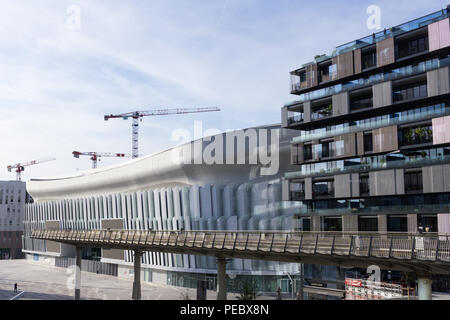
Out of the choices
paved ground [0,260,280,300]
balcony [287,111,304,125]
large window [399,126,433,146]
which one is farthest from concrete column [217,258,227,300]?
balcony [287,111,304,125]

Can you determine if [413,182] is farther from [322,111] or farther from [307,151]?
[307,151]

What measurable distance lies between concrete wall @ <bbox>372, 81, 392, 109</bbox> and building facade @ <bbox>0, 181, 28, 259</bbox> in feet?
516

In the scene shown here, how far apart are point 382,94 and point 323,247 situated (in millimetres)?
25938

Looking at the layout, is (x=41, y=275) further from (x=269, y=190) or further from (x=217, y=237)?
(x=217, y=237)

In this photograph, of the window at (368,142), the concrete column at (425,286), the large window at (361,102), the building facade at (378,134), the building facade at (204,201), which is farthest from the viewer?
the building facade at (204,201)

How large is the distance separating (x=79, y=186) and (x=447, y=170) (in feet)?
307

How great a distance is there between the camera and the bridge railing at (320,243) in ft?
102

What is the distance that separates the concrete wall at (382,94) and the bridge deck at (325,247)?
1836 centimetres

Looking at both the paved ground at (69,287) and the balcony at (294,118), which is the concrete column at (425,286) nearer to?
the balcony at (294,118)

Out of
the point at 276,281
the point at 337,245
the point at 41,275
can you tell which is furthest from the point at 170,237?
the point at 41,275

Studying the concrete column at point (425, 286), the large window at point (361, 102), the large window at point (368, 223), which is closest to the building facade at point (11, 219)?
the large window at point (361, 102)

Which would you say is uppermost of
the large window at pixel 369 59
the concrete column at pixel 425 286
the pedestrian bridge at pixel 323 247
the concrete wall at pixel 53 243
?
the large window at pixel 369 59

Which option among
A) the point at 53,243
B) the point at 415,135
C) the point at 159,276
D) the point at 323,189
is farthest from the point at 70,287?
the point at 415,135

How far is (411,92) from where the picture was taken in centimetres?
5469
